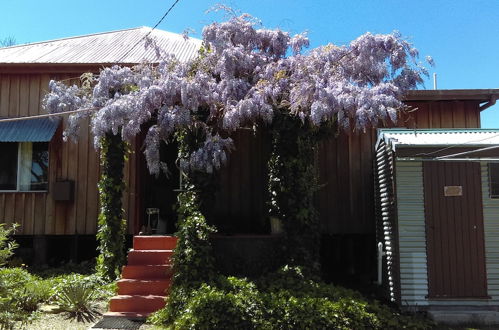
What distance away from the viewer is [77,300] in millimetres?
6785

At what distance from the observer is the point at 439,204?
692cm

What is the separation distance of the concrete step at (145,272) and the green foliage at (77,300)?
1.98 feet

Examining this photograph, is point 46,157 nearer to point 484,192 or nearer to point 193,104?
point 193,104

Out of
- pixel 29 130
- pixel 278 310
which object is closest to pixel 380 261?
pixel 278 310

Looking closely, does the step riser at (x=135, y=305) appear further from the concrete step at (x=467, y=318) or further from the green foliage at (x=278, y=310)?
the concrete step at (x=467, y=318)

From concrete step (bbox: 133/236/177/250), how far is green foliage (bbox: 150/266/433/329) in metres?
1.46

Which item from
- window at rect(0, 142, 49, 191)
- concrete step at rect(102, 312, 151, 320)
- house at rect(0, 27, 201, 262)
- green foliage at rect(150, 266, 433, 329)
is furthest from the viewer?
window at rect(0, 142, 49, 191)

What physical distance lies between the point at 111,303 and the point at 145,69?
403cm

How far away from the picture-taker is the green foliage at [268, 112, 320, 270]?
23.4ft

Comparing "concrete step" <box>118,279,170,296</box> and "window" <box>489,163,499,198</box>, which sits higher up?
"window" <box>489,163,499,198</box>

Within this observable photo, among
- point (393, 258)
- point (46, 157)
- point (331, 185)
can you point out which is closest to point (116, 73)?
point (46, 157)

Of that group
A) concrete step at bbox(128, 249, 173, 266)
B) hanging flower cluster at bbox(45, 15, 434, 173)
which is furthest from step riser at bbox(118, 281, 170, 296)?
hanging flower cluster at bbox(45, 15, 434, 173)

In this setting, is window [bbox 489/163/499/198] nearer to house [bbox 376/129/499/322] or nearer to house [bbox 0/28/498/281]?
house [bbox 376/129/499/322]

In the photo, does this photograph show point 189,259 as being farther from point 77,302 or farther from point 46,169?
point 46,169
